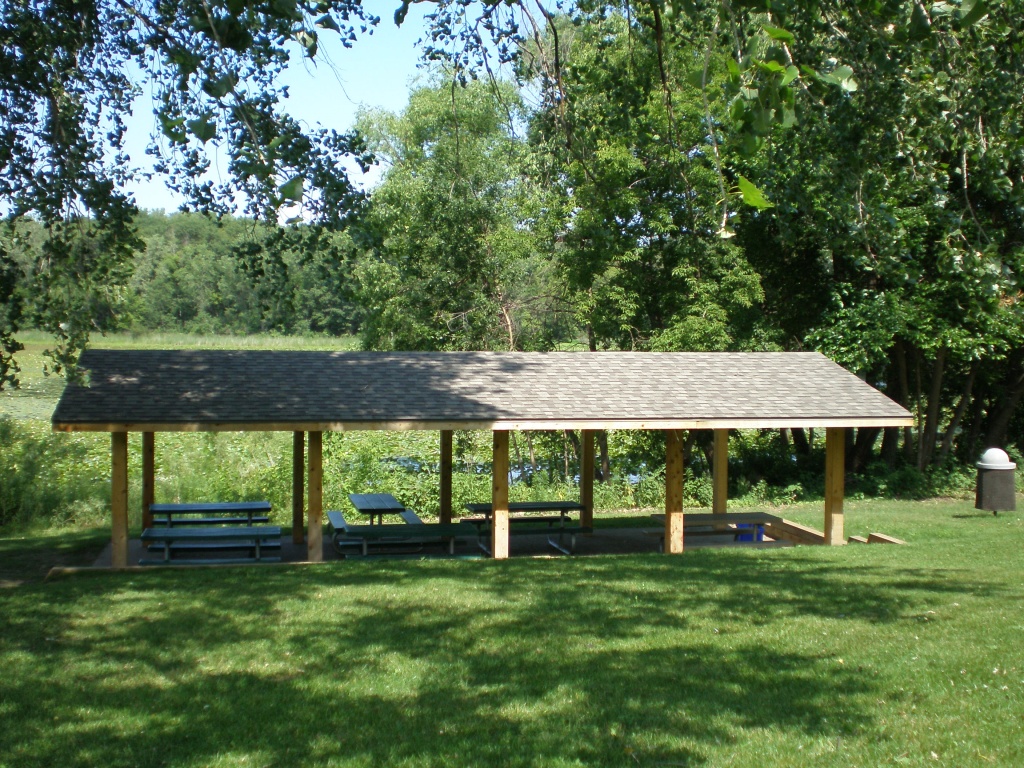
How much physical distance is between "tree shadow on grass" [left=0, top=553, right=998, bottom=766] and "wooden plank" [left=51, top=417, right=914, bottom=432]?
179 cm

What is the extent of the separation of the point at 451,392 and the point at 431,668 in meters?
6.61

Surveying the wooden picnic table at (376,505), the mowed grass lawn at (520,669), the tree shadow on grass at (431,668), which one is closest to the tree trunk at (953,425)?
the mowed grass lawn at (520,669)

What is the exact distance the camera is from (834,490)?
14.0 meters

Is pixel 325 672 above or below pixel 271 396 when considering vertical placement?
below

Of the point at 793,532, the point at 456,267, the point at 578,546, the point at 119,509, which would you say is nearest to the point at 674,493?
the point at 578,546

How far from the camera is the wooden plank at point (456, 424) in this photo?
37.0 ft

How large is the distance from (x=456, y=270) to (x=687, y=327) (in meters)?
7.12

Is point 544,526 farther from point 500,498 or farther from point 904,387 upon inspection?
point 904,387

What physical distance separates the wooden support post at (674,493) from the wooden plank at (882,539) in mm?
2894

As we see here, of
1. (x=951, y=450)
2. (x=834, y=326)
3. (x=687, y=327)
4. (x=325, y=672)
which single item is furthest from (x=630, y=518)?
(x=325, y=672)

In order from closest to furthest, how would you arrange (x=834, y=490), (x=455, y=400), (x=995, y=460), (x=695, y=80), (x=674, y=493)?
1. (x=695, y=80)
2. (x=455, y=400)
3. (x=674, y=493)
4. (x=834, y=490)
5. (x=995, y=460)

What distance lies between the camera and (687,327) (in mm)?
20500

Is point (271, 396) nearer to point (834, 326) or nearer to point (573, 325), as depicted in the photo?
point (834, 326)

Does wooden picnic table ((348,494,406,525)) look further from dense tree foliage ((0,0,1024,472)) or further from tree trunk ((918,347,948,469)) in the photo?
tree trunk ((918,347,948,469))
